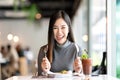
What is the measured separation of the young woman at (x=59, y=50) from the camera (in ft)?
8.91

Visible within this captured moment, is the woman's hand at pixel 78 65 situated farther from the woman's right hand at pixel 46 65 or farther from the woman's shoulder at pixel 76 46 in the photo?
the woman's right hand at pixel 46 65

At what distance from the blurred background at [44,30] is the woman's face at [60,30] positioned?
0.71 ft

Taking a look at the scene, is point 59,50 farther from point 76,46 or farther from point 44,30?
point 44,30

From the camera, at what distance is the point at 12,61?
836cm

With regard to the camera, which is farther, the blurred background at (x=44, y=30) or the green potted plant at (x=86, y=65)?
the blurred background at (x=44, y=30)

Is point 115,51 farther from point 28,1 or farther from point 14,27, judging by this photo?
point 14,27

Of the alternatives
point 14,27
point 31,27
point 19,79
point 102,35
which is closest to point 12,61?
point 31,27

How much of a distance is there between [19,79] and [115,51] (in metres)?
1.16

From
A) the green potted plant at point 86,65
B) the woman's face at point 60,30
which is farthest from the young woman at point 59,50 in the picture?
the green potted plant at point 86,65

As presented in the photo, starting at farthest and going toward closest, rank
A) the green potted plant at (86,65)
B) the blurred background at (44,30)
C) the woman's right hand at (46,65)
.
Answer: the blurred background at (44,30) < the woman's right hand at (46,65) < the green potted plant at (86,65)

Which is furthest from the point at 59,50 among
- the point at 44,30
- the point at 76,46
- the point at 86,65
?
the point at 44,30

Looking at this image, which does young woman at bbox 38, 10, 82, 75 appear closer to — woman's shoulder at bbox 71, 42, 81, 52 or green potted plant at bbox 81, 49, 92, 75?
woman's shoulder at bbox 71, 42, 81, 52

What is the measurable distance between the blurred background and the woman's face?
22cm

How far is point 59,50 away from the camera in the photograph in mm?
2760
